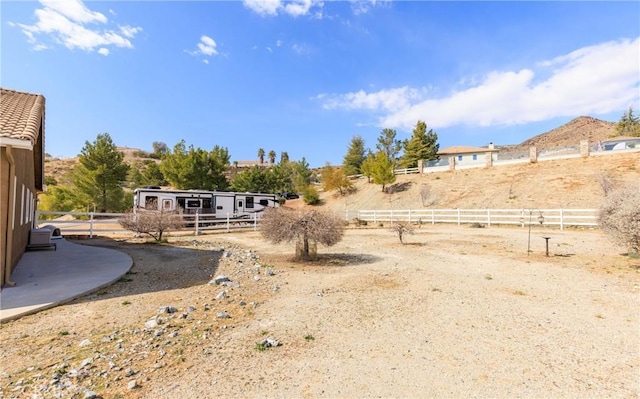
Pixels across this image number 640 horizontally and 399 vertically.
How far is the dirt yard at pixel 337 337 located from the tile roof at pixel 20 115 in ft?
9.84

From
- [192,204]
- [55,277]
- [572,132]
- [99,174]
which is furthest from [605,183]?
[572,132]

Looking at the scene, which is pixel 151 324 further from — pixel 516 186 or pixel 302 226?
pixel 516 186

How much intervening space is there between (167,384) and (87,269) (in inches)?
232

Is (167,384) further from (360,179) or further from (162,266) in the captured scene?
(360,179)

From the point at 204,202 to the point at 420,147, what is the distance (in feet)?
110

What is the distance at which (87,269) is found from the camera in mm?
7086


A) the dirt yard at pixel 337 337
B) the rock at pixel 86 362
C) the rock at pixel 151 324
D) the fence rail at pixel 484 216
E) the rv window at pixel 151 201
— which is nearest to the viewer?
the dirt yard at pixel 337 337

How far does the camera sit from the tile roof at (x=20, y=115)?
5.20 m

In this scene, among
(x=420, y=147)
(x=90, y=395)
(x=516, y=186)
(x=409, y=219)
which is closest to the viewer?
(x=90, y=395)

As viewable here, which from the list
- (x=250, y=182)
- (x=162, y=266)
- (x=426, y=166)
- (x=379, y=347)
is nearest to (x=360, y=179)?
(x=426, y=166)

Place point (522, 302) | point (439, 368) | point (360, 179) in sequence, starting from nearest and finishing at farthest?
point (439, 368)
point (522, 302)
point (360, 179)

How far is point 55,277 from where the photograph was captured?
634cm

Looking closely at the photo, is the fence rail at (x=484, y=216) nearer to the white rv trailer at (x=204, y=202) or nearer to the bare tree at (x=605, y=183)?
the bare tree at (x=605, y=183)

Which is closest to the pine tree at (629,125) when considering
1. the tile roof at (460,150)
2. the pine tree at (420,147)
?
the tile roof at (460,150)
